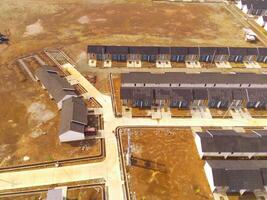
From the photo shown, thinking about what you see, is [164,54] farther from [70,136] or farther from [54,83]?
[70,136]

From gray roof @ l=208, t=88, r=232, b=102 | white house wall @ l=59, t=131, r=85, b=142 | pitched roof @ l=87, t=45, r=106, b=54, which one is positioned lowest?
white house wall @ l=59, t=131, r=85, b=142

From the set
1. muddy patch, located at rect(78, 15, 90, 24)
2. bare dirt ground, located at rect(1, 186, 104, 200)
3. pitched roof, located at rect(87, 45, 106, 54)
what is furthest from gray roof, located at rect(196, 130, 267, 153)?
muddy patch, located at rect(78, 15, 90, 24)

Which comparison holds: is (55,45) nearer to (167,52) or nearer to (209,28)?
(167,52)

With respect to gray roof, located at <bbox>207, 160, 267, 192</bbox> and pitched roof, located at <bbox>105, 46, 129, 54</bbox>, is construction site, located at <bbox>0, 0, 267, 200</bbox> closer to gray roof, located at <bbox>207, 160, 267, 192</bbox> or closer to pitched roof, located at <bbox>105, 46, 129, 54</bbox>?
gray roof, located at <bbox>207, 160, 267, 192</bbox>

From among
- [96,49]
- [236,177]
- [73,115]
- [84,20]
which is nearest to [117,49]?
[96,49]

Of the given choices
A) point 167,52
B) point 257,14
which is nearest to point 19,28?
point 167,52

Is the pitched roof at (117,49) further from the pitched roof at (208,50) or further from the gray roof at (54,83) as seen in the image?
the pitched roof at (208,50)
